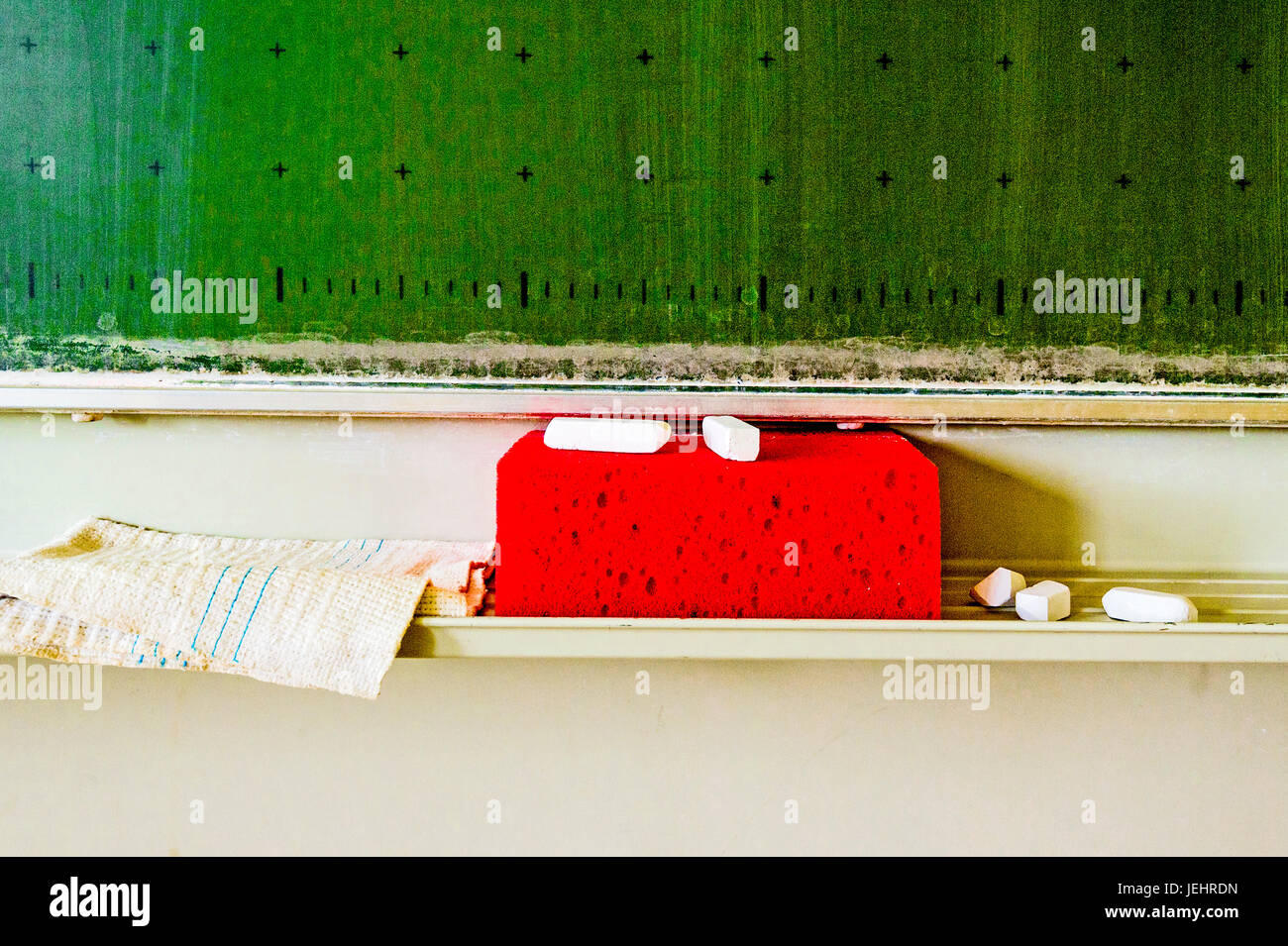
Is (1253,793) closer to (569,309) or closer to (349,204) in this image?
(569,309)

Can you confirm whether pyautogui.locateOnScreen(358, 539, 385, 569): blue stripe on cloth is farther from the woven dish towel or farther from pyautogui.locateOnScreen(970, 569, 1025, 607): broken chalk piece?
pyautogui.locateOnScreen(970, 569, 1025, 607): broken chalk piece

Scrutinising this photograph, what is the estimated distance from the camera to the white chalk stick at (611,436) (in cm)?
50

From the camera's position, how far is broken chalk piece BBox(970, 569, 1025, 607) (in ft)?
1.80

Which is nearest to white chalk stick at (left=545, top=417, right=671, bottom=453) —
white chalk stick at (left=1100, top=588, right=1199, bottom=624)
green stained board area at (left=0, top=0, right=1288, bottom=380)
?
green stained board area at (left=0, top=0, right=1288, bottom=380)

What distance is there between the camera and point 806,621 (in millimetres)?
472

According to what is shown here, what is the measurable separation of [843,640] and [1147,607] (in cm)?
22

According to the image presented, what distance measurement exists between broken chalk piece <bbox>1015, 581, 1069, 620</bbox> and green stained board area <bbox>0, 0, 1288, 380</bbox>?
0.60ft

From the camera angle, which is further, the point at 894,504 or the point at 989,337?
the point at 989,337

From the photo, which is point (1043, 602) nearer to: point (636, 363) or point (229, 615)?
point (636, 363)

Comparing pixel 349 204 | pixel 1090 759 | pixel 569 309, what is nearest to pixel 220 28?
pixel 349 204

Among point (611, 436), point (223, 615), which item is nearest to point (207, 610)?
point (223, 615)

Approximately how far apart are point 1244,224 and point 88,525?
0.91 metres

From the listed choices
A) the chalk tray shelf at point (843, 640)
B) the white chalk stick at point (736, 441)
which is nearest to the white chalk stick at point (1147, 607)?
the chalk tray shelf at point (843, 640)

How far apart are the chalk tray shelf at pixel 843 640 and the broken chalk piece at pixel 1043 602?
5 cm
